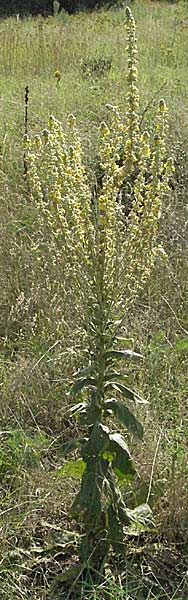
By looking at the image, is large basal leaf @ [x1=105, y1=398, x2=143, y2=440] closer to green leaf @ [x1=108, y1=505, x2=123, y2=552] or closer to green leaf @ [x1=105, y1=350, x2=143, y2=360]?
green leaf @ [x1=105, y1=350, x2=143, y2=360]

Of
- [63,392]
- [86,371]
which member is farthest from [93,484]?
[63,392]

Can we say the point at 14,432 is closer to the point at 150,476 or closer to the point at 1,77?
the point at 150,476

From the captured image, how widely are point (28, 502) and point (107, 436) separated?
0.51 metres

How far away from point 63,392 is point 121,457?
95 centimetres

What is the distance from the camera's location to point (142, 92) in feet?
22.4

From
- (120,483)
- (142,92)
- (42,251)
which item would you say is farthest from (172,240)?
(142,92)

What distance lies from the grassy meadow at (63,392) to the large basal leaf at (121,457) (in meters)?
0.17

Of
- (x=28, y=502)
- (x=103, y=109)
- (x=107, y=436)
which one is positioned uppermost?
(x=103, y=109)

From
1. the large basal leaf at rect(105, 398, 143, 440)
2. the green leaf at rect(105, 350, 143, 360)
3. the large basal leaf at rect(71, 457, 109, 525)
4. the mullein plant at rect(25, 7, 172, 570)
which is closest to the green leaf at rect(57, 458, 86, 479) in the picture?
the mullein plant at rect(25, 7, 172, 570)

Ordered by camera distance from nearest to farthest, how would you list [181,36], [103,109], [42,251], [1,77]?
[42,251], [103,109], [1,77], [181,36]

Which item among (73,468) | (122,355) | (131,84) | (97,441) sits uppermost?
(131,84)

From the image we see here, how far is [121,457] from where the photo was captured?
2441mm

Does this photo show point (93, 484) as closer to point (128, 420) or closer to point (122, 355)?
point (128, 420)

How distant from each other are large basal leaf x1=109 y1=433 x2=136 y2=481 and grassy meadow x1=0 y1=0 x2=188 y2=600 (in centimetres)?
17
